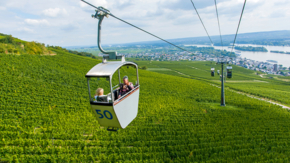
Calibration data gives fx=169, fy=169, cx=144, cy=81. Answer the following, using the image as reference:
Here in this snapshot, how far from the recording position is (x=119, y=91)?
8.80 m

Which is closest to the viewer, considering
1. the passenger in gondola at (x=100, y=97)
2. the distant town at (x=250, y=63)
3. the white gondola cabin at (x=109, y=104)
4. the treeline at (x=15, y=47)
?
the white gondola cabin at (x=109, y=104)

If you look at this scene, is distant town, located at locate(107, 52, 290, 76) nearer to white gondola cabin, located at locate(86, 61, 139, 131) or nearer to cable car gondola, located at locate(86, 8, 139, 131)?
cable car gondola, located at locate(86, 8, 139, 131)

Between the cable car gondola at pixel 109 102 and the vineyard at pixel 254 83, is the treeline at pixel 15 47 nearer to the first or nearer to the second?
the cable car gondola at pixel 109 102

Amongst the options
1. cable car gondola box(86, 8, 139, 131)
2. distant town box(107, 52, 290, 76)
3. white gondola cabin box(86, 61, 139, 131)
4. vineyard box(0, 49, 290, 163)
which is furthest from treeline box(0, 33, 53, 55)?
distant town box(107, 52, 290, 76)

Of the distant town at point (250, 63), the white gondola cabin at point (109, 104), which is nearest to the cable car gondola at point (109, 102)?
the white gondola cabin at point (109, 104)

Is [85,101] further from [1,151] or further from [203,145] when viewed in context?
[203,145]

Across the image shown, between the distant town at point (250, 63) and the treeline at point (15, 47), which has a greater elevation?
the treeline at point (15, 47)

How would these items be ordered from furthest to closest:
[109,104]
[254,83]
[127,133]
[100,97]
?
[254,83] → [127,133] → [100,97] → [109,104]

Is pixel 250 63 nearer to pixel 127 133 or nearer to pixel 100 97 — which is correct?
pixel 127 133

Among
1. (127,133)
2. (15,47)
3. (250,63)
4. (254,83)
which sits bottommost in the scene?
(254,83)

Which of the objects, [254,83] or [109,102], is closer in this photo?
[109,102]

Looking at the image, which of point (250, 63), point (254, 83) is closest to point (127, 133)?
point (254, 83)

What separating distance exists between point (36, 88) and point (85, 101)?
5976 millimetres

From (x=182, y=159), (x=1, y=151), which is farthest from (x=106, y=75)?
(x=1, y=151)
